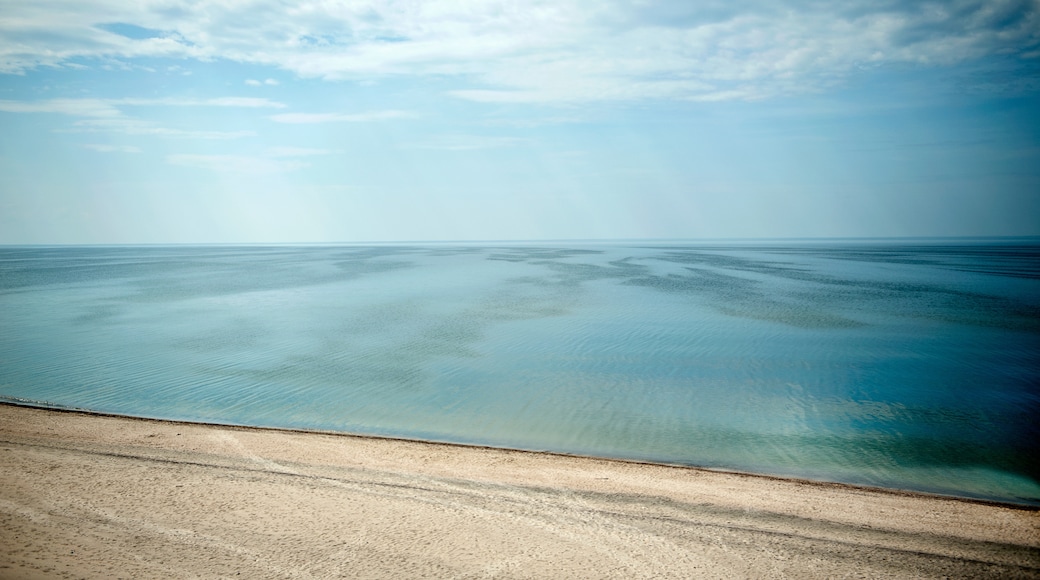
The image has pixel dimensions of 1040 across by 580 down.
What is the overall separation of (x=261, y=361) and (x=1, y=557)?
14503 mm

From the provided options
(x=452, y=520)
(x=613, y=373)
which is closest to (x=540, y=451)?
(x=452, y=520)

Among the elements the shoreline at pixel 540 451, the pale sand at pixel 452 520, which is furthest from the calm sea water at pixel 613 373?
the pale sand at pixel 452 520

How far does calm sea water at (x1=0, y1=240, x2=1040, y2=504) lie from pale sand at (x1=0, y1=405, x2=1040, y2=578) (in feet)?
7.42

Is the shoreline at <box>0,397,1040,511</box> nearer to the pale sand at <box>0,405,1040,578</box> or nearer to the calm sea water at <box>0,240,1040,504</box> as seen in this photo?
the pale sand at <box>0,405,1040,578</box>

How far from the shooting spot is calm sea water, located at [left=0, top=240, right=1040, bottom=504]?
495 inches

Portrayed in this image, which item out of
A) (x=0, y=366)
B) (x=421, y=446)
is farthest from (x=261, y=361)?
(x=421, y=446)

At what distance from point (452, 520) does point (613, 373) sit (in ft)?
37.9

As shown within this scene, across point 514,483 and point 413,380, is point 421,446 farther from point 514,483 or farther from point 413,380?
point 413,380

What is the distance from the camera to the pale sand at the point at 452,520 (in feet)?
22.5

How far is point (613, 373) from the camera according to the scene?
18859 millimetres

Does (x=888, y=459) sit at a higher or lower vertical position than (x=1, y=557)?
lower

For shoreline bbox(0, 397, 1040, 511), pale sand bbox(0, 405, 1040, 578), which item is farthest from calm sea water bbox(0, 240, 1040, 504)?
pale sand bbox(0, 405, 1040, 578)

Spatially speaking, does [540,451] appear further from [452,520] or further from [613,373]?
[613,373]

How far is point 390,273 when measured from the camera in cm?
6600
